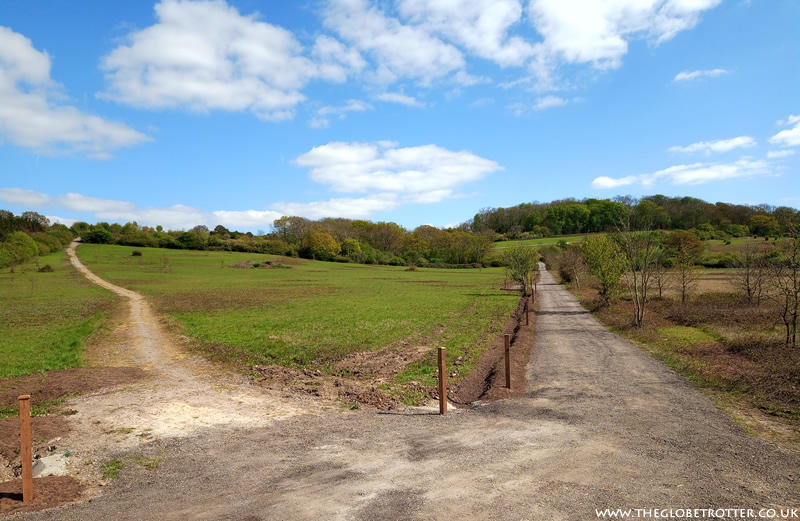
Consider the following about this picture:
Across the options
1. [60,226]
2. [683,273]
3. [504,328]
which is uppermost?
[60,226]

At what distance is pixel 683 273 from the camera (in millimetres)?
34250

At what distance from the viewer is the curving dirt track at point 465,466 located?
566 cm

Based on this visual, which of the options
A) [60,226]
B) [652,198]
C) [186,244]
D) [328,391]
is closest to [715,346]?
[328,391]

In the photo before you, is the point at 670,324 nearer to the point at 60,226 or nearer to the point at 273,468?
the point at 273,468

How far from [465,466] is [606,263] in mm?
30714

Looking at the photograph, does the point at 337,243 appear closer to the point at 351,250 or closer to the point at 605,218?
the point at 351,250

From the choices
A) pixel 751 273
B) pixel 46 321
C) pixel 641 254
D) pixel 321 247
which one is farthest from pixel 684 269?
pixel 321 247

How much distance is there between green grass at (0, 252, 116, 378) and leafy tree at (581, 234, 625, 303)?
31.2 metres

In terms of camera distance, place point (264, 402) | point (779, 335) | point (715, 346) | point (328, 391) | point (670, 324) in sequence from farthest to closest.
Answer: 1. point (670, 324)
2. point (779, 335)
3. point (715, 346)
4. point (328, 391)
5. point (264, 402)

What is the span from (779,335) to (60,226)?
16968 centimetres

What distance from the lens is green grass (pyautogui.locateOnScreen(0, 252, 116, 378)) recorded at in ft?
51.5

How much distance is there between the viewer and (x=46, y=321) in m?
Answer: 25.5

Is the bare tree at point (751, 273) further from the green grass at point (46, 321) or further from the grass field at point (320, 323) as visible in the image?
the green grass at point (46, 321)

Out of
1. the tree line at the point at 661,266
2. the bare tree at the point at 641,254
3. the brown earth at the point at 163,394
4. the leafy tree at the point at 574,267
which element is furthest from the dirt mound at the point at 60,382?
the leafy tree at the point at 574,267
